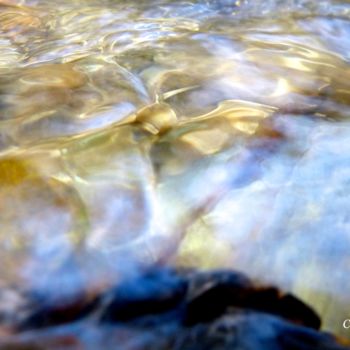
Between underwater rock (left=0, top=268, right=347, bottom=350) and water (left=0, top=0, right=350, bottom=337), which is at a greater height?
water (left=0, top=0, right=350, bottom=337)

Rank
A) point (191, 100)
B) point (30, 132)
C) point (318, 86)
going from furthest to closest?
point (318, 86)
point (191, 100)
point (30, 132)

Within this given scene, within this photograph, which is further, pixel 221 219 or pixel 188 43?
pixel 188 43

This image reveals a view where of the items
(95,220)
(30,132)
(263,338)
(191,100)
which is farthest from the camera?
(191,100)

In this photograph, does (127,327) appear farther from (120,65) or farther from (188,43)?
(188,43)

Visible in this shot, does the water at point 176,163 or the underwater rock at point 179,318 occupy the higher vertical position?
the water at point 176,163

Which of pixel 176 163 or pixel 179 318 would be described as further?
pixel 176 163

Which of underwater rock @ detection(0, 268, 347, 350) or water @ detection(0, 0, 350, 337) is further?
water @ detection(0, 0, 350, 337)

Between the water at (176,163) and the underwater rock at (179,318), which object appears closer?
the underwater rock at (179,318)

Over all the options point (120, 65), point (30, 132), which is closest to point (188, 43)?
point (120, 65)
